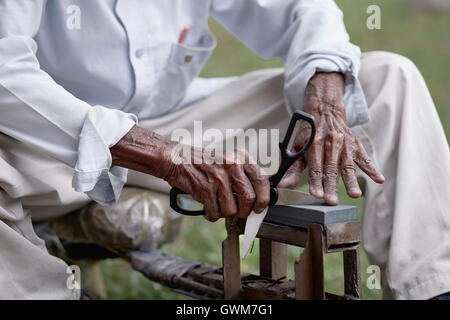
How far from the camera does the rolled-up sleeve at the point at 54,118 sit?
1.48m

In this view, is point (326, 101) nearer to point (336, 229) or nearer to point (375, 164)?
point (375, 164)

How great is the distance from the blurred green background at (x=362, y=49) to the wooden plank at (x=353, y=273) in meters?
0.98

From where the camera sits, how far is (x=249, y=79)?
2238 mm

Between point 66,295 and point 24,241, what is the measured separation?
20 centimetres

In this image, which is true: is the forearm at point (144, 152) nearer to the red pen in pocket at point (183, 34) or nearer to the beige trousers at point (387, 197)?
the beige trousers at point (387, 197)

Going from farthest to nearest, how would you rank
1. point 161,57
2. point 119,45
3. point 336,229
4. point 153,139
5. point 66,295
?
point 161,57, point 119,45, point 66,295, point 153,139, point 336,229

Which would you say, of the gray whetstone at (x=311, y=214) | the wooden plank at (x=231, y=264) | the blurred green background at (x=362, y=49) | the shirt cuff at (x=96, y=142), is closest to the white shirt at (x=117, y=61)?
the shirt cuff at (x=96, y=142)

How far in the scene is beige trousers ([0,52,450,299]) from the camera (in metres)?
1.59

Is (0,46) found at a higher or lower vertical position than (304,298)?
higher

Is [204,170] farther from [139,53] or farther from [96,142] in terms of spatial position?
[139,53]

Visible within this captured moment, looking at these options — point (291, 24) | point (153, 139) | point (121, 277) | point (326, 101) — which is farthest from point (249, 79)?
point (121, 277)

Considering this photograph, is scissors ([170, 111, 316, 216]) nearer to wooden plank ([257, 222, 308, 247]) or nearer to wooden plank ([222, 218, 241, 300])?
wooden plank ([257, 222, 308, 247])

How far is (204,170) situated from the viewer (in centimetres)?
147

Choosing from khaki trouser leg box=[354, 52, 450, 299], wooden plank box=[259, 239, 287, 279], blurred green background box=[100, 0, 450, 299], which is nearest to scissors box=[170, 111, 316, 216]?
wooden plank box=[259, 239, 287, 279]
